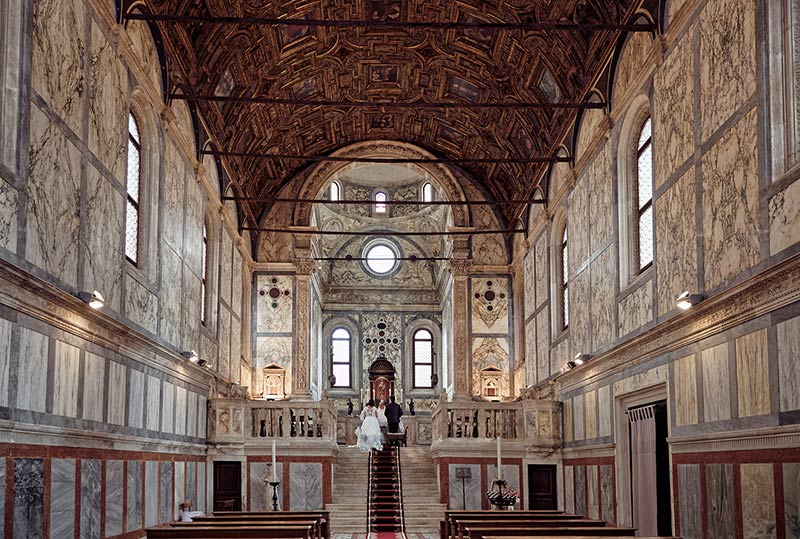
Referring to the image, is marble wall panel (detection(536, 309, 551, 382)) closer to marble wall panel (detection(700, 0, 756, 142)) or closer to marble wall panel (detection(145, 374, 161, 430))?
marble wall panel (detection(145, 374, 161, 430))

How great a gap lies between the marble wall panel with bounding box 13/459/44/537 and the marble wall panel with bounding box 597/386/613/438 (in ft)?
40.7

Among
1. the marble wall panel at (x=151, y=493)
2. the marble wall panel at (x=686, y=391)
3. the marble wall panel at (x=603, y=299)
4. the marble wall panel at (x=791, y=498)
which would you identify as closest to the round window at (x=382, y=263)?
the marble wall panel at (x=603, y=299)

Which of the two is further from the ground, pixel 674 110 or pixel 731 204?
pixel 674 110

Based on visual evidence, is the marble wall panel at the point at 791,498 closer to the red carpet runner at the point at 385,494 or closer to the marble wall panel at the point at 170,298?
the red carpet runner at the point at 385,494

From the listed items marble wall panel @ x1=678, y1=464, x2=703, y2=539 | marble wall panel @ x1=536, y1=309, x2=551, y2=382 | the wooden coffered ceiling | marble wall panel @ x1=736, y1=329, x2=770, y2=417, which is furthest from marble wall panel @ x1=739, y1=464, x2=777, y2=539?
marble wall panel @ x1=536, y1=309, x2=551, y2=382

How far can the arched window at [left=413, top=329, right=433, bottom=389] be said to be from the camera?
159ft

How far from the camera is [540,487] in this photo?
28.1 metres

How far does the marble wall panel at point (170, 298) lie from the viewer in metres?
21.1

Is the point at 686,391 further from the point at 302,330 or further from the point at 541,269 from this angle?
the point at 302,330

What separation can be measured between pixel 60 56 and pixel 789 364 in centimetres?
1077

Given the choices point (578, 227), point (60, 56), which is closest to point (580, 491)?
point (578, 227)

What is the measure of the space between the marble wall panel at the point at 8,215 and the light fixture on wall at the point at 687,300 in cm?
977

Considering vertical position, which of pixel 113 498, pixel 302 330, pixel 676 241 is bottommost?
pixel 113 498

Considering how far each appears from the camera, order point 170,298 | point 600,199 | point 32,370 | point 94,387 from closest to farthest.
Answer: point 32,370 < point 94,387 < point 170,298 < point 600,199
